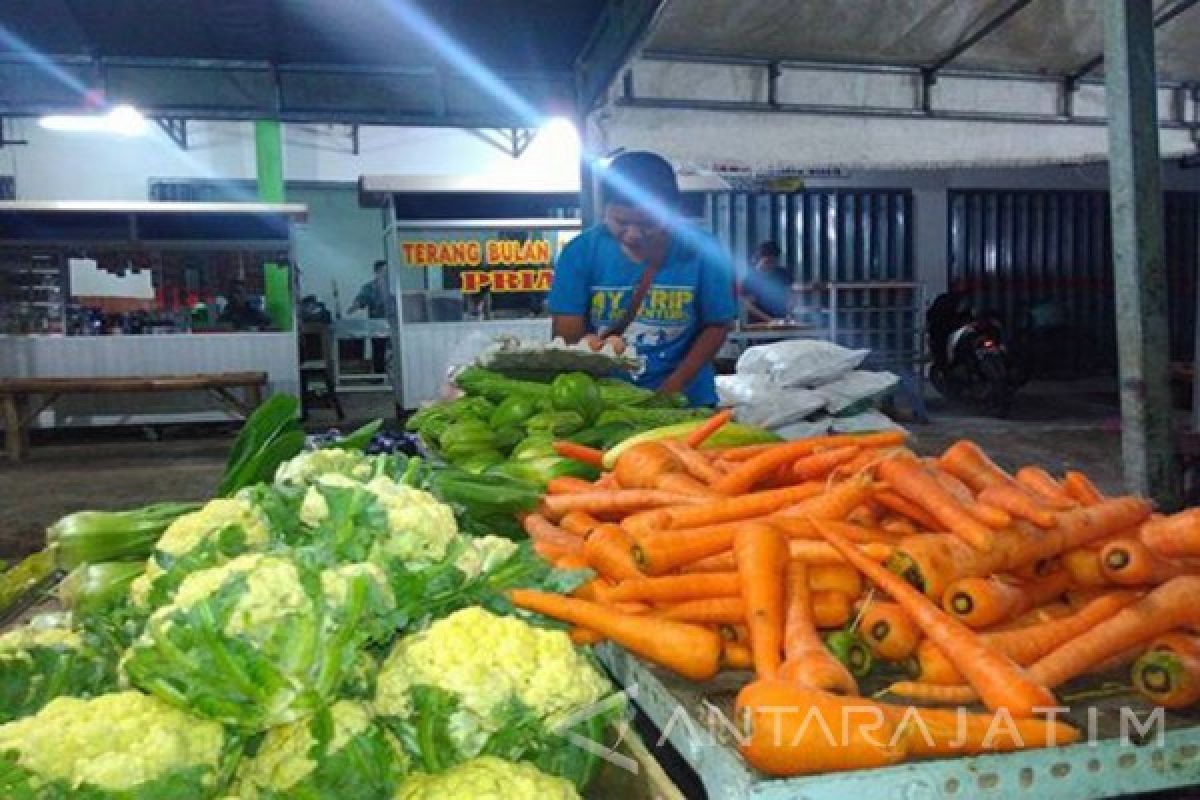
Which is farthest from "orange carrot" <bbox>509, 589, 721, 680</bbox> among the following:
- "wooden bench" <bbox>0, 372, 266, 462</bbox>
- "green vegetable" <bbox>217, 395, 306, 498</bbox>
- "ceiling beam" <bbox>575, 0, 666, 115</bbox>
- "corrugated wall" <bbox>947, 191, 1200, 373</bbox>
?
"corrugated wall" <bbox>947, 191, 1200, 373</bbox>

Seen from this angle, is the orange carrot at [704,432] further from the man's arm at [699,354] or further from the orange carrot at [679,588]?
the man's arm at [699,354]

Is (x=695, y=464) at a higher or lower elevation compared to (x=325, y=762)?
higher

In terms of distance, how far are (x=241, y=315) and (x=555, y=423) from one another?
10.4m

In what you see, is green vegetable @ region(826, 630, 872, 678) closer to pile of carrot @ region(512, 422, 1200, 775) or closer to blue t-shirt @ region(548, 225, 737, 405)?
pile of carrot @ region(512, 422, 1200, 775)

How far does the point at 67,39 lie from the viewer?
16.7ft

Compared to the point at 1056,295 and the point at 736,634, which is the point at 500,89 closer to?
the point at 736,634

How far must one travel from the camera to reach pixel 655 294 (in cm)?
388

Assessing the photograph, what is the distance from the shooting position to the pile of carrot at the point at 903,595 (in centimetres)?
130

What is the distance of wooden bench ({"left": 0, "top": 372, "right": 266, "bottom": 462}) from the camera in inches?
372

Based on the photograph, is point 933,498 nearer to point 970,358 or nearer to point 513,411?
point 513,411

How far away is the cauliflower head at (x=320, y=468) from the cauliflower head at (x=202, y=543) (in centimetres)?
12

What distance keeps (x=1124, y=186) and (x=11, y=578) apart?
4.04 meters

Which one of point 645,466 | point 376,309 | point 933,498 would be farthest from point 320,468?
point 376,309

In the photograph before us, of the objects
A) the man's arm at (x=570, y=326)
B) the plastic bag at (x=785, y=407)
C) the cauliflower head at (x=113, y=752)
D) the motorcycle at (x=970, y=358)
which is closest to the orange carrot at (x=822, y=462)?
the cauliflower head at (x=113, y=752)
